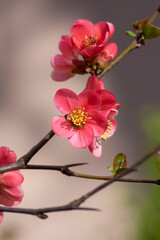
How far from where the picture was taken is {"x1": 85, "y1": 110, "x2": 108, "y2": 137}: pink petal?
355mm

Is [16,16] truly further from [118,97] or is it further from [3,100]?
[118,97]

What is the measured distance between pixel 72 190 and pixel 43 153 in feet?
0.82

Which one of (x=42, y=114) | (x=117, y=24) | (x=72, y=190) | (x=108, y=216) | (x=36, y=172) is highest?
(x=117, y=24)

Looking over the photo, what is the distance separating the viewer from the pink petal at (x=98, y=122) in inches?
14.0

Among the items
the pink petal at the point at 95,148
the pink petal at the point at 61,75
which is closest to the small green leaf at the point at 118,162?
the pink petal at the point at 95,148

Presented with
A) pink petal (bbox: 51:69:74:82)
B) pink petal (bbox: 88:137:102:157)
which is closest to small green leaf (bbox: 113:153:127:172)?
pink petal (bbox: 88:137:102:157)

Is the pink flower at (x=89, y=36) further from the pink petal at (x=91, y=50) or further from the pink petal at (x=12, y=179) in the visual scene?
the pink petal at (x=12, y=179)

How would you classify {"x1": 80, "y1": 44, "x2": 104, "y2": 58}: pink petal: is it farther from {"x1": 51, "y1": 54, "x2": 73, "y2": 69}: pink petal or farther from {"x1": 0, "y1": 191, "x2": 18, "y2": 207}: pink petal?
{"x1": 0, "y1": 191, "x2": 18, "y2": 207}: pink petal

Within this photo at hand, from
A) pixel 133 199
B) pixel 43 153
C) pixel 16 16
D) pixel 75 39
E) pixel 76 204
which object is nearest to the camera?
pixel 76 204

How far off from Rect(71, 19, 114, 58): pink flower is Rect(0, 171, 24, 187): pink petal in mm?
148

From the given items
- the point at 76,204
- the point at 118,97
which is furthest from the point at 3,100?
the point at 76,204

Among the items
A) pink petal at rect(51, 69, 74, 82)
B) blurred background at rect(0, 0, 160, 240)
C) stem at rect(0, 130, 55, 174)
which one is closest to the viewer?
stem at rect(0, 130, 55, 174)

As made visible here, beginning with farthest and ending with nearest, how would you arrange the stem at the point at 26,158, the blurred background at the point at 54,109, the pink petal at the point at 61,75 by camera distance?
the blurred background at the point at 54,109, the pink petal at the point at 61,75, the stem at the point at 26,158

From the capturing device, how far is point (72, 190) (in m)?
1.83
